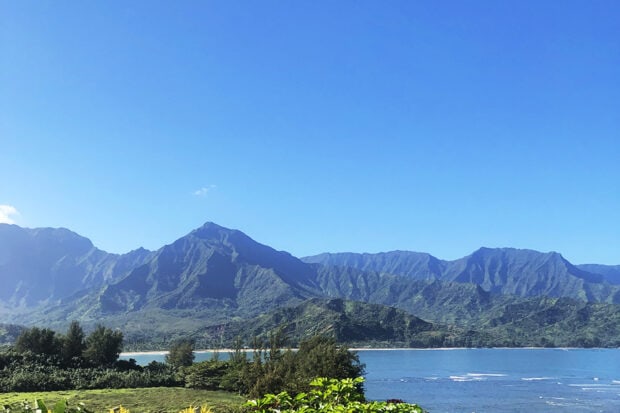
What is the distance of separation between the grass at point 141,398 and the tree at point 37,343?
569 inches

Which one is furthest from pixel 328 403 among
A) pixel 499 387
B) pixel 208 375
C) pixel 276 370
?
pixel 499 387

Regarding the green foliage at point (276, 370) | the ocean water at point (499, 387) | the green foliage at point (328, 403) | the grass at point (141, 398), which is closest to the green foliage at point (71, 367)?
the grass at point (141, 398)

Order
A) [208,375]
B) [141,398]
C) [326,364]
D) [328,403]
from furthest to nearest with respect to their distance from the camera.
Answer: [208,375] → [141,398] → [326,364] → [328,403]

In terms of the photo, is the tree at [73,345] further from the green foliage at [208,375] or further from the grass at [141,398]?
the green foliage at [208,375]

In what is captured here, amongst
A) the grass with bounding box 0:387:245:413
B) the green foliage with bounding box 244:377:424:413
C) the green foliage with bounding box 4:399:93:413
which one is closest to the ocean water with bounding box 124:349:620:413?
the grass with bounding box 0:387:245:413

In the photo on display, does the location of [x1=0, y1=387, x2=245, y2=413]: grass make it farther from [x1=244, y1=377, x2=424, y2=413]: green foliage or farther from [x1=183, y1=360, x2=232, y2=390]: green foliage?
[x1=244, y1=377, x2=424, y2=413]: green foliage

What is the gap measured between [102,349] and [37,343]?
24.7 ft

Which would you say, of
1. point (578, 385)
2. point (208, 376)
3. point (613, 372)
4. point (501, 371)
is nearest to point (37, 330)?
point (208, 376)

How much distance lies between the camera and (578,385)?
130375 millimetres

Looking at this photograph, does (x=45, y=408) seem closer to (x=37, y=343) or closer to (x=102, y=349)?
(x=102, y=349)

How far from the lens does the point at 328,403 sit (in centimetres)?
694

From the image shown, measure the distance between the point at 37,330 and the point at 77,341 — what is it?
4894mm

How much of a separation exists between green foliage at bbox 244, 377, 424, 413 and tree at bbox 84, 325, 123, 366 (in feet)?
210

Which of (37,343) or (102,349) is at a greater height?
(37,343)
